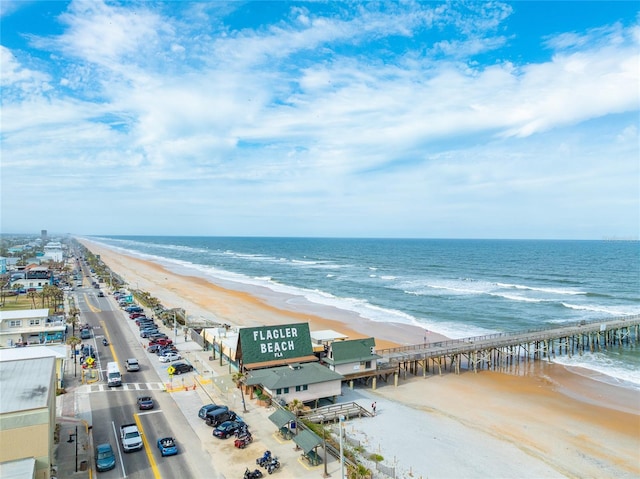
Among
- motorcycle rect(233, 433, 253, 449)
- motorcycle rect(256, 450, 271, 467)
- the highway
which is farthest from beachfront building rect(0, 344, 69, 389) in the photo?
motorcycle rect(256, 450, 271, 467)

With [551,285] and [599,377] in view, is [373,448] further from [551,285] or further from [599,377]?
[551,285]

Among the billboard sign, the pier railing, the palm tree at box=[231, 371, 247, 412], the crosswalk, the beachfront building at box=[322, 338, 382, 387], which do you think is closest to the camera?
the palm tree at box=[231, 371, 247, 412]

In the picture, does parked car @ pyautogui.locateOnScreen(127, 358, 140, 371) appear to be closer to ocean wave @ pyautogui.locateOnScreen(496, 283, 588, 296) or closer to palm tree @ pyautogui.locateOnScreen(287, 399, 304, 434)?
palm tree @ pyautogui.locateOnScreen(287, 399, 304, 434)

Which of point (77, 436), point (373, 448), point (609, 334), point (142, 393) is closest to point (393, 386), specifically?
point (373, 448)

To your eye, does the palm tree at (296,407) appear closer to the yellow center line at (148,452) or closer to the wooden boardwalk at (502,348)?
the yellow center line at (148,452)

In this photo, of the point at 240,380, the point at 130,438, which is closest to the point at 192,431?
the point at 130,438

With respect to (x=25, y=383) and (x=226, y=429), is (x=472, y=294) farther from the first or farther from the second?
(x=25, y=383)

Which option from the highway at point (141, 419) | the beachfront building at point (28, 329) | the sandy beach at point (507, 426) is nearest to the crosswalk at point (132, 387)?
the highway at point (141, 419)
